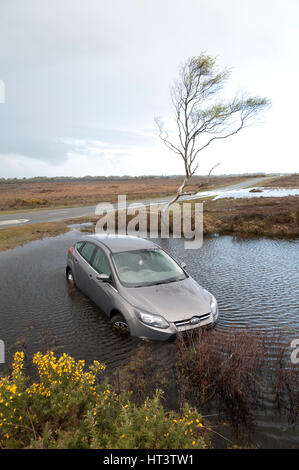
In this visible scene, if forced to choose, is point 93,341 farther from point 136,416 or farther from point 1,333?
point 136,416

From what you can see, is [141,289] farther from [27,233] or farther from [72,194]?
[72,194]

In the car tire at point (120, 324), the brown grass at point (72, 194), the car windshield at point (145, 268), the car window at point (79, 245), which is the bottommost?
the car tire at point (120, 324)

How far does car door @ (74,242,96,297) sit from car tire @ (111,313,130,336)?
1.58m

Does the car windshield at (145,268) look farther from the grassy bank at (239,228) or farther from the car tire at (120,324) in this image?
the grassy bank at (239,228)

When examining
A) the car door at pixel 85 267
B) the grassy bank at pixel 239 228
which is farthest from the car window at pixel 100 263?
the grassy bank at pixel 239 228

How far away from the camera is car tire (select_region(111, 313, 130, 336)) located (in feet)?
18.2

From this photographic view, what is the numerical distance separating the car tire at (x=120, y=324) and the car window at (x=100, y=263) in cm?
101

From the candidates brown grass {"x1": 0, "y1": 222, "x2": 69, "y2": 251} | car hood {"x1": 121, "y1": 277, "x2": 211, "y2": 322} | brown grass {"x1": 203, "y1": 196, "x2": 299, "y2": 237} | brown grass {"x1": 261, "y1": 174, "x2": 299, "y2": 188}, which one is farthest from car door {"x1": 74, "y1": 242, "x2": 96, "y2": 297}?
brown grass {"x1": 261, "y1": 174, "x2": 299, "y2": 188}

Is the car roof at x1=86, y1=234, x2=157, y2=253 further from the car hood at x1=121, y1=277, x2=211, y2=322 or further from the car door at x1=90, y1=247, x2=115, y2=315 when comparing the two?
the car hood at x1=121, y1=277, x2=211, y2=322

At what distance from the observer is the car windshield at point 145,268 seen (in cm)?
609

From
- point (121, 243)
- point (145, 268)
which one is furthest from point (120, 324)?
point (121, 243)

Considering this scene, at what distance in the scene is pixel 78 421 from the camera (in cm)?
293

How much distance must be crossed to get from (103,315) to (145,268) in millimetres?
1672

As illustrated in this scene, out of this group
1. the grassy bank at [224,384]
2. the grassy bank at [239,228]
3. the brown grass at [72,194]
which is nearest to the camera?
the grassy bank at [224,384]
